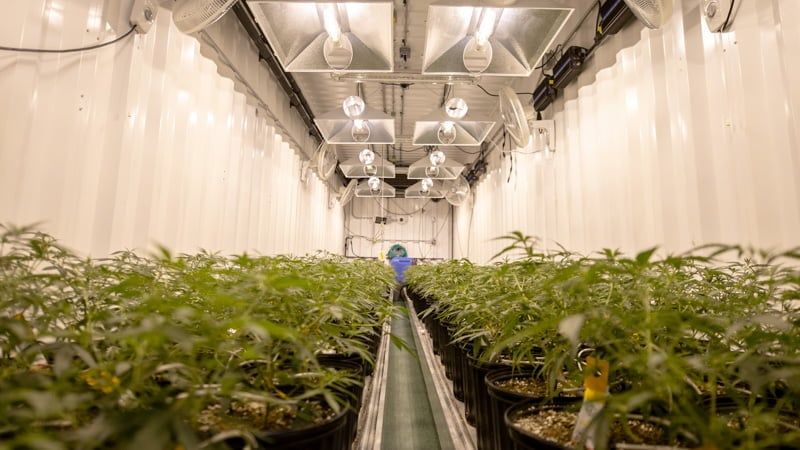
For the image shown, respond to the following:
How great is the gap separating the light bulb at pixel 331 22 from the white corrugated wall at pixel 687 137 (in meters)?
1.82

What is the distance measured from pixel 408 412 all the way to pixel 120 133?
198 centimetres

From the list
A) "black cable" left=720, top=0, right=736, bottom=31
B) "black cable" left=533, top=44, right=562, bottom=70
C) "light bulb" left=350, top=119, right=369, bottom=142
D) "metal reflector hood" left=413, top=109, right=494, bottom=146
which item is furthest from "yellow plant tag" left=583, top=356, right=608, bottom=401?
"black cable" left=533, top=44, right=562, bottom=70

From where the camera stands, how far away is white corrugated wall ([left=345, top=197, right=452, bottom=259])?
10242mm

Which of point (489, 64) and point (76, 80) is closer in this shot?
point (76, 80)

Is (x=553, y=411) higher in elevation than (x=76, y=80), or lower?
lower

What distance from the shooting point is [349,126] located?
12.4 ft

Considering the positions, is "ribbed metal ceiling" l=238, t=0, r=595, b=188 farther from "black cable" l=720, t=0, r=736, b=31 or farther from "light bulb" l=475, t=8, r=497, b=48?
"black cable" l=720, t=0, r=736, b=31

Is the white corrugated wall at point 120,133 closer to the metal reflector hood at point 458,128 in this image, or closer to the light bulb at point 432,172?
the metal reflector hood at point 458,128

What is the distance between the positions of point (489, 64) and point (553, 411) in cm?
215

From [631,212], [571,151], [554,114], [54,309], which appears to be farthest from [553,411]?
[554,114]

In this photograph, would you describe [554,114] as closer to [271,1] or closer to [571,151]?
[571,151]

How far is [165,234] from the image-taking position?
208 cm

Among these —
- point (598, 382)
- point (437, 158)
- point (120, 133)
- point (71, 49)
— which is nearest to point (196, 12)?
point (71, 49)

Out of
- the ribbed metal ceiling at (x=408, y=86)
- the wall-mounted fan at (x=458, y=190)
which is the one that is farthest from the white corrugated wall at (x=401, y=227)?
the ribbed metal ceiling at (x=408, y=86)
